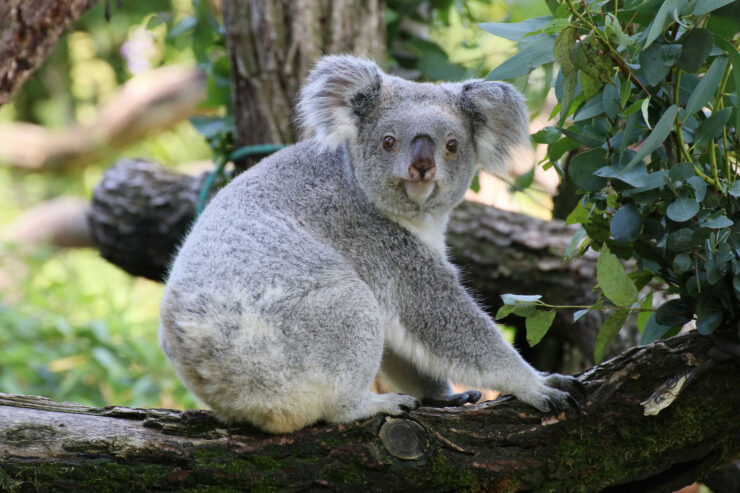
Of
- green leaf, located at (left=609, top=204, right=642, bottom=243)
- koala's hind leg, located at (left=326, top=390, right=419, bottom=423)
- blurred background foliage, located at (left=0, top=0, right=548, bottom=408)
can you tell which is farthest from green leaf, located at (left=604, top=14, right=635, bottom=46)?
blurred background foliage, located at (left=0, top=0, right=548, bottom=408)

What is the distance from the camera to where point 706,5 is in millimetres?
1758

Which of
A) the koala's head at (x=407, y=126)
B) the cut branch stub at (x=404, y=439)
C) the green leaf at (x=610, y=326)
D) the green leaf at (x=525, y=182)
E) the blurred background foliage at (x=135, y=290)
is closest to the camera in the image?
the cut branch stub at (x=404, y=439)

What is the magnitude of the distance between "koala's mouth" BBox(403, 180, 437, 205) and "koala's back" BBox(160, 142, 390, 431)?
35 cm

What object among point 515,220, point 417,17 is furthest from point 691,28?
point 417,17

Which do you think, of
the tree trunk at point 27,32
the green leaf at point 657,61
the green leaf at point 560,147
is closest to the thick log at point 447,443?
the green leaf at point 560,147

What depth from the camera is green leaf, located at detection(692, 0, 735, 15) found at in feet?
5.68

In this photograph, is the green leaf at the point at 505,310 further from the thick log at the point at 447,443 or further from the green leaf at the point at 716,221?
the green leaf at the point at 716,221

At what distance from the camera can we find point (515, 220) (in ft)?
14.4

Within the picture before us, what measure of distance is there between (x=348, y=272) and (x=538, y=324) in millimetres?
655

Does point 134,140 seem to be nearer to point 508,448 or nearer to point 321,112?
point 321,112

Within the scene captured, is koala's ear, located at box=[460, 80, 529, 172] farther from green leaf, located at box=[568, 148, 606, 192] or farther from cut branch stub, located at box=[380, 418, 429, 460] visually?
cut branch stub, located at box=[380, 418, 429, 460]

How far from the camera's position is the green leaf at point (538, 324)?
241 cm

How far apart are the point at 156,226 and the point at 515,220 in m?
2.18

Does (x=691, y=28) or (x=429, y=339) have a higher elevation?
(x=691, y=28)
